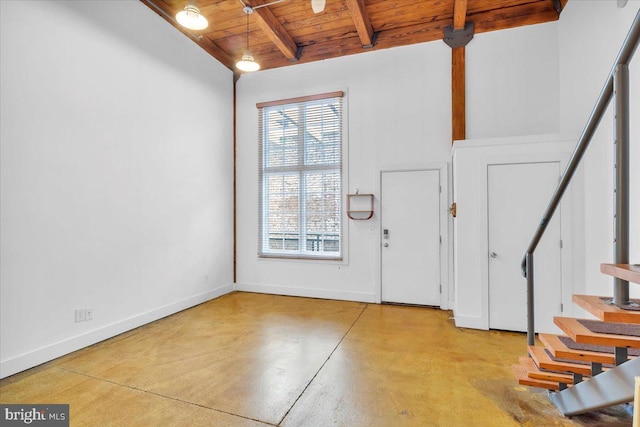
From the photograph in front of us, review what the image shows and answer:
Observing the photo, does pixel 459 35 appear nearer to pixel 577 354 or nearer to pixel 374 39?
pixel 374 39

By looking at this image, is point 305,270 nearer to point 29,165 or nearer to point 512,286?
point 512,286

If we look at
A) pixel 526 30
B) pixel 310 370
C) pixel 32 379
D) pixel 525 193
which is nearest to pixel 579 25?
pixel 526 30

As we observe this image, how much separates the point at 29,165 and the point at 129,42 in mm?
1975

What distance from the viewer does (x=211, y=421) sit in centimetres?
207

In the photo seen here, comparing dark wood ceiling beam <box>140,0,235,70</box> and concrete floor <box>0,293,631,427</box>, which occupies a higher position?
dark wood ceiling beam <box>140,0,235,70</box>

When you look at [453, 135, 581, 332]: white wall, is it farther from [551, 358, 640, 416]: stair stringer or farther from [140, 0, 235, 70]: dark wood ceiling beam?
[140, 0, 235, 70]: dark wood ceiling beam

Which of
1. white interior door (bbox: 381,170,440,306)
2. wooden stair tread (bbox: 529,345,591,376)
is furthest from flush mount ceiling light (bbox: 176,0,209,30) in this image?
wooden stair tread (bbox: 529,345,591,376)

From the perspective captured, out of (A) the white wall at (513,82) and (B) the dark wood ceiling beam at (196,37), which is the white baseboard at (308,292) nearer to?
(A) the white wall at (513,82)

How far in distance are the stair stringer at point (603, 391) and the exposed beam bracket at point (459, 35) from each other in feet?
14.8

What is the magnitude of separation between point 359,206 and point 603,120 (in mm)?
3024

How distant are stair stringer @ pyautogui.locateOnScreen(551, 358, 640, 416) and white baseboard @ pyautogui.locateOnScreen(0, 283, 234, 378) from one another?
4.27 meters

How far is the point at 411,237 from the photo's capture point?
4715 mm

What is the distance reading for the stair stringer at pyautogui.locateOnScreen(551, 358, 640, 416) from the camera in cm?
130

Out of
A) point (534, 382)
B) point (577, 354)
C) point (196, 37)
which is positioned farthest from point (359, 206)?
point (196, 37)
